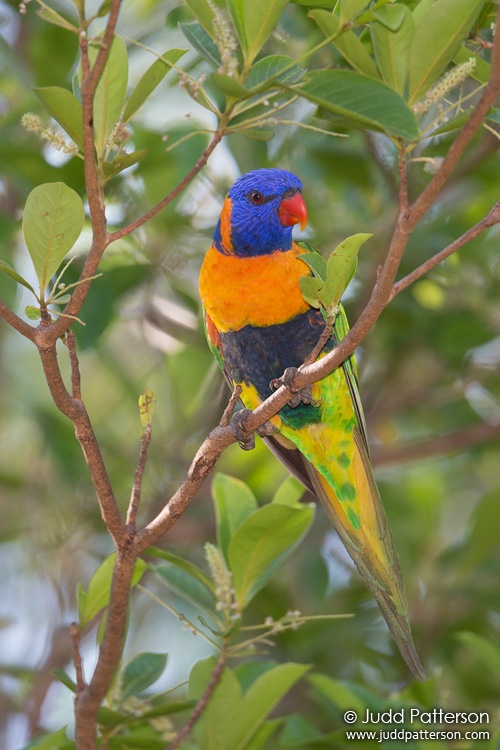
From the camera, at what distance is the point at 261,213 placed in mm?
2404

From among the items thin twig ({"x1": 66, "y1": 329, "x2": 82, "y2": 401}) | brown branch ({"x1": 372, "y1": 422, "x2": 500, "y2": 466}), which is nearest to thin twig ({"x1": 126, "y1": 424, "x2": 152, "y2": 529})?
thin twig ({"x1": 66, "y1": 329, "x2": 82, "y2": 401})

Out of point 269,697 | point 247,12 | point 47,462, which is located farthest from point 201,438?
point 247,12

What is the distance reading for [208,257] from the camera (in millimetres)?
2377

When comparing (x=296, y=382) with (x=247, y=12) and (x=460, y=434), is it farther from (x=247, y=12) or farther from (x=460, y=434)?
(x=460, y=434)

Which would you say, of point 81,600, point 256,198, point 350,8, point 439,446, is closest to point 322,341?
point 350,8

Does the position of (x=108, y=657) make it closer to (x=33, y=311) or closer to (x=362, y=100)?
(x=33, y=311)

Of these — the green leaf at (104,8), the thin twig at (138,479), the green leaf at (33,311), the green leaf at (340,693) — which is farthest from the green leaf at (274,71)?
the green leaf at (340,693)

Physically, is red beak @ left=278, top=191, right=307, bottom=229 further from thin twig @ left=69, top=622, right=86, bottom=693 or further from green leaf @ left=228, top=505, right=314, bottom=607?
thin twig @ left=69, top=622, right=86, bottom=693

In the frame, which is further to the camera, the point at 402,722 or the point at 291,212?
the point at 291,212

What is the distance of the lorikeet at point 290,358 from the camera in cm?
220

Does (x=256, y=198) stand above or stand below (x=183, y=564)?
above

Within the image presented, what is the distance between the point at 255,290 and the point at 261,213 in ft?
1.07

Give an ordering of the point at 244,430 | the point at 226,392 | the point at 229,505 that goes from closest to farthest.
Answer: the point at 244,430 < the point at 229,505 < the point at 226,392

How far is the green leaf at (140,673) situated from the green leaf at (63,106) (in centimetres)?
121
